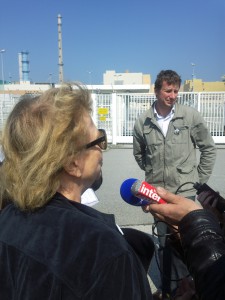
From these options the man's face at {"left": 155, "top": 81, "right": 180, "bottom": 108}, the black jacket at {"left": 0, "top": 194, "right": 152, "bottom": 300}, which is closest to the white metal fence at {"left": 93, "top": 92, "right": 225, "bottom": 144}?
the man's face at {"left": 155, "top": 81, "right": 180, "bottom": 108}

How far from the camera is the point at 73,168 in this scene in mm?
1442

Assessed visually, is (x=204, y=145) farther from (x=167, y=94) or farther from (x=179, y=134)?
(x=167, y=94)

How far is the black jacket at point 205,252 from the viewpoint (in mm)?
1164

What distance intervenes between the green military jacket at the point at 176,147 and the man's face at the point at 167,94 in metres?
0.09

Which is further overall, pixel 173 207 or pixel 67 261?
pixel 173 207

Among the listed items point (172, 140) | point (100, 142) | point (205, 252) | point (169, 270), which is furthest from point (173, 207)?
point (172, 140)

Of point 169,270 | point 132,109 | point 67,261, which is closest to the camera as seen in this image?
point 67,261

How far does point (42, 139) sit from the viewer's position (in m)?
1.30

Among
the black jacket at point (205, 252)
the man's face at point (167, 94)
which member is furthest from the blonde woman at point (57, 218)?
the man's face at point (167, 94)

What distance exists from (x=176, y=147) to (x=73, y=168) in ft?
6.93

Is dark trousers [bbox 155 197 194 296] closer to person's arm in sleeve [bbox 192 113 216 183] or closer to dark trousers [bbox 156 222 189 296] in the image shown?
dark trousers [bbox 156 222 189 296]

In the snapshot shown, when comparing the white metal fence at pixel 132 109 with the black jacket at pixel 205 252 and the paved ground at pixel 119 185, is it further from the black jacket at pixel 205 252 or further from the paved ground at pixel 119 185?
the black jacket at pixel 205 252

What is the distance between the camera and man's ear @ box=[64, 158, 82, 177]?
141 cm

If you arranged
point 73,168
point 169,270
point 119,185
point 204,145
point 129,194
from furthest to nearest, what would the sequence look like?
point 119,185, point 204,145, point 169,270, point 129,194, point 73,168
